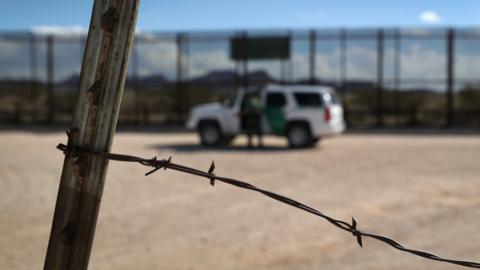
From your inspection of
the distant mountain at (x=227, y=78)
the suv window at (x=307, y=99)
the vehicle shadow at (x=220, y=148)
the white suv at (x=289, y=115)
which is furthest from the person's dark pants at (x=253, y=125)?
the distant mountain at (x=227, y=78)

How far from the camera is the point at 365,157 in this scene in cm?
1522

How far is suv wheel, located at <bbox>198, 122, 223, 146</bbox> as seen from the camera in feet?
60.5

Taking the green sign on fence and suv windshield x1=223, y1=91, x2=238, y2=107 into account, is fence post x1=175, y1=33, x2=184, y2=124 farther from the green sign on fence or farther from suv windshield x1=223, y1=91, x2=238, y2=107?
suv windshield x1=223, y1=91, x2=238, y2=107

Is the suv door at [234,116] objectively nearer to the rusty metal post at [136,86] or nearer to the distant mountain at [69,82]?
the rusty metal post at [136,86]

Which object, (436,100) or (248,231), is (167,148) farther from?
(436,100)

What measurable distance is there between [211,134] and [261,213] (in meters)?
10.2

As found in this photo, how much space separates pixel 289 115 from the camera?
17.8 meters

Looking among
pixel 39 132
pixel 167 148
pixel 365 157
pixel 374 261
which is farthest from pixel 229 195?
pixel 39 132

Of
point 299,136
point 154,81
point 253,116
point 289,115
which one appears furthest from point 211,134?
point 154,81

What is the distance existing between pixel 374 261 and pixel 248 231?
5.69 ft

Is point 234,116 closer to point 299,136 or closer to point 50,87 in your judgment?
point 299,136

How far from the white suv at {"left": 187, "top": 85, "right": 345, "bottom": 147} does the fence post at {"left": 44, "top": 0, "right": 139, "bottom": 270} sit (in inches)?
592

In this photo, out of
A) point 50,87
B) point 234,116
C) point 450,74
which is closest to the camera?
point 234,116

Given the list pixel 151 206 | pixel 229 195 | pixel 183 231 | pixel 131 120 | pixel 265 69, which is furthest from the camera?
pixel 131 120
